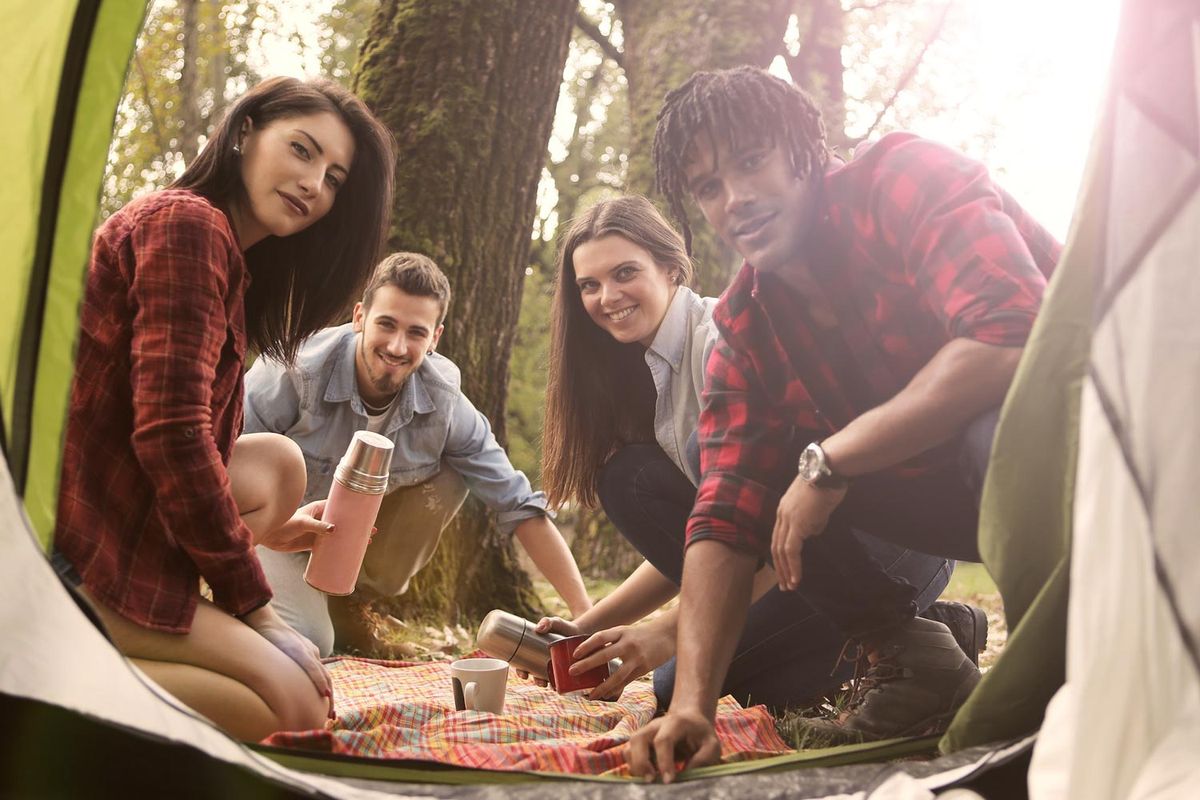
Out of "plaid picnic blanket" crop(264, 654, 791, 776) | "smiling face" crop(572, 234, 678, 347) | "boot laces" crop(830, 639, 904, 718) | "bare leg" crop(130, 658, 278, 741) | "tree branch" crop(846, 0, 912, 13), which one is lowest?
"plaid picnic blanket" crop(264, 654, 791, 776)

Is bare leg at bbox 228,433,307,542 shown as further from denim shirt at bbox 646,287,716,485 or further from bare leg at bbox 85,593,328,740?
denim shirt at bbox 646,287,716,485

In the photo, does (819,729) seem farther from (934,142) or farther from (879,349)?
(934,142)

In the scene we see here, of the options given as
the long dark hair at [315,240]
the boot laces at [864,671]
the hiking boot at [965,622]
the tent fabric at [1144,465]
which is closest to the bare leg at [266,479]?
the long dark hair at [315,240]

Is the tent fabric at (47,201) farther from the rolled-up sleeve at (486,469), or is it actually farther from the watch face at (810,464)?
the watch face at (810,464)

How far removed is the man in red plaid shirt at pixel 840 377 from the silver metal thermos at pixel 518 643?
0.37 metres

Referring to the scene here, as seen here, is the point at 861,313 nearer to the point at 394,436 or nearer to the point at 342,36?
the point at 394,436

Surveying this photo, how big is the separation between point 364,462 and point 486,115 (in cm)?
63

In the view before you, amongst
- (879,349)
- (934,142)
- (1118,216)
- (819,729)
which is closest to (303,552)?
(819,729)

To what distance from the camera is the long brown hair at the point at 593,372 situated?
142cm

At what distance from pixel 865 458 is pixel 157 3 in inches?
52.1

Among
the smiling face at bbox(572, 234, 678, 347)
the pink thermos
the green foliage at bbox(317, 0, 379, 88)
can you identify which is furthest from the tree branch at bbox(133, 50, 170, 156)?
the smiling face at bbox(572, 234, 678, 347)

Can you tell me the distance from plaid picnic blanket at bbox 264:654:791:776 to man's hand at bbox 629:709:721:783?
0.06 metres

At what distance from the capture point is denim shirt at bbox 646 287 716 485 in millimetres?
1360

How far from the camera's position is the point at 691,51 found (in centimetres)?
143
